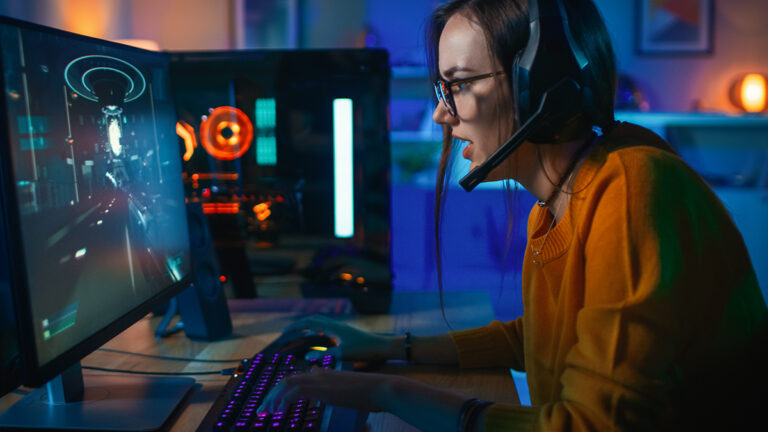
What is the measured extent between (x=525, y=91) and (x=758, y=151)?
3.34 metres

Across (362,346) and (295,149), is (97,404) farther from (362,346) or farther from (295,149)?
(295,149)

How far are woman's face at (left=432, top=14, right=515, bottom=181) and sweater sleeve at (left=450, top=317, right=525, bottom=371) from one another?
0.28 metres

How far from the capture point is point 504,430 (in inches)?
24.6

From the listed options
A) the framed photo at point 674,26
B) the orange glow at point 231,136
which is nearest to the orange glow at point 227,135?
the orange glow at point 231,136

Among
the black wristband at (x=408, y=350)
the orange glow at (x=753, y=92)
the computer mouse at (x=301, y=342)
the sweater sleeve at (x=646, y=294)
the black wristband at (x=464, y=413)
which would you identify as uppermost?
the orange glow at (x=753, y=92)

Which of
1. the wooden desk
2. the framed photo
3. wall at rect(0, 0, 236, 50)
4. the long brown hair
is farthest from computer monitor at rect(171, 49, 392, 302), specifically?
the framed photo

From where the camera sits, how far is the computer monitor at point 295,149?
1276 millimetres

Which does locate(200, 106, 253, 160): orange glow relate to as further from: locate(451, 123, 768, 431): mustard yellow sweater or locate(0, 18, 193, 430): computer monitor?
locate(451, 123, 768, 431): mustard yellow sweater

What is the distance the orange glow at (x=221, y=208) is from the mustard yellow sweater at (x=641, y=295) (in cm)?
77

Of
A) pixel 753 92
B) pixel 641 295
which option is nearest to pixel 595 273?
pixel 641 295

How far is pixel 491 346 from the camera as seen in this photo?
3.14ft

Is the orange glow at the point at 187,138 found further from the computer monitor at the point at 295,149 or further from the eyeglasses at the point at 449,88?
the eyeglasses at the point at 449,88

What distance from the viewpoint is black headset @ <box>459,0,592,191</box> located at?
692mm

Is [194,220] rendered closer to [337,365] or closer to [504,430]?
[337,365]
